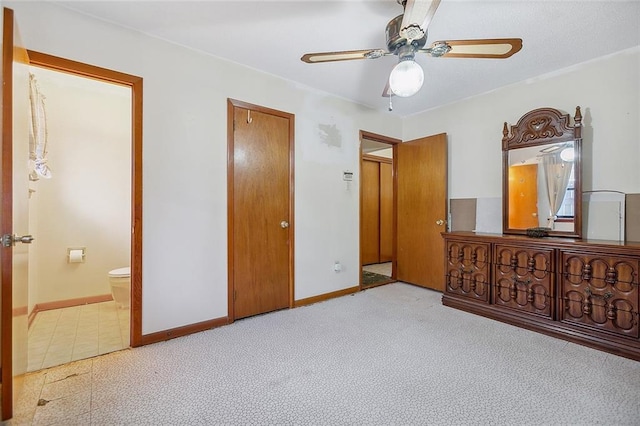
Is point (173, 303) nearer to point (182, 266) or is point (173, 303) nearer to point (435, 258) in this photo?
point (182, 266)

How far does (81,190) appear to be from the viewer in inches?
134

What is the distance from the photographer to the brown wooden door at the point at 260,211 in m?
2.87

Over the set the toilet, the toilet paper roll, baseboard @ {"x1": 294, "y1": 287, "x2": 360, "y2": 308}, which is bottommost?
baseboard @ {"x1": 294, "y1": 287, "x2": 360, "y2": 308}

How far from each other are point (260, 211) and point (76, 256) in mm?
2260

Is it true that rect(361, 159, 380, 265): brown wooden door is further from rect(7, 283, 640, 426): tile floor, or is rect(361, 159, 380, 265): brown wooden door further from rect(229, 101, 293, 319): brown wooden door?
rect(7, 283, 640, 426): tile floor

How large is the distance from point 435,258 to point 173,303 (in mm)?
3148

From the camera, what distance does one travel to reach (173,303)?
248 cm

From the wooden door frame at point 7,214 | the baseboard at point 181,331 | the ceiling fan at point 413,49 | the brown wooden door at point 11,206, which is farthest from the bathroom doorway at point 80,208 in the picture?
the ceiling fan at point 413,49

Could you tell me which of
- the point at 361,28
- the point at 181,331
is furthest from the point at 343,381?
the point at 361,28

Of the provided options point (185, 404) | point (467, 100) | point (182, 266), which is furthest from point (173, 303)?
point (467, 100)

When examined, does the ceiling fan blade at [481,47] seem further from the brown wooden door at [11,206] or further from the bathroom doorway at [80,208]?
the bathroom doorway at [80,208]

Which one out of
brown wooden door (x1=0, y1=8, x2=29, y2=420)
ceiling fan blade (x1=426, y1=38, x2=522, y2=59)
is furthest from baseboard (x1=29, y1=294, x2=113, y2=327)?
ceiling fan blade (x1=426, y1=38, x2=522, y2=59)

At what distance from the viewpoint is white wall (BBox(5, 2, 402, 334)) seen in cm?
213

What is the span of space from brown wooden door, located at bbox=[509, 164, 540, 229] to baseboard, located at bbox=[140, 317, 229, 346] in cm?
323
